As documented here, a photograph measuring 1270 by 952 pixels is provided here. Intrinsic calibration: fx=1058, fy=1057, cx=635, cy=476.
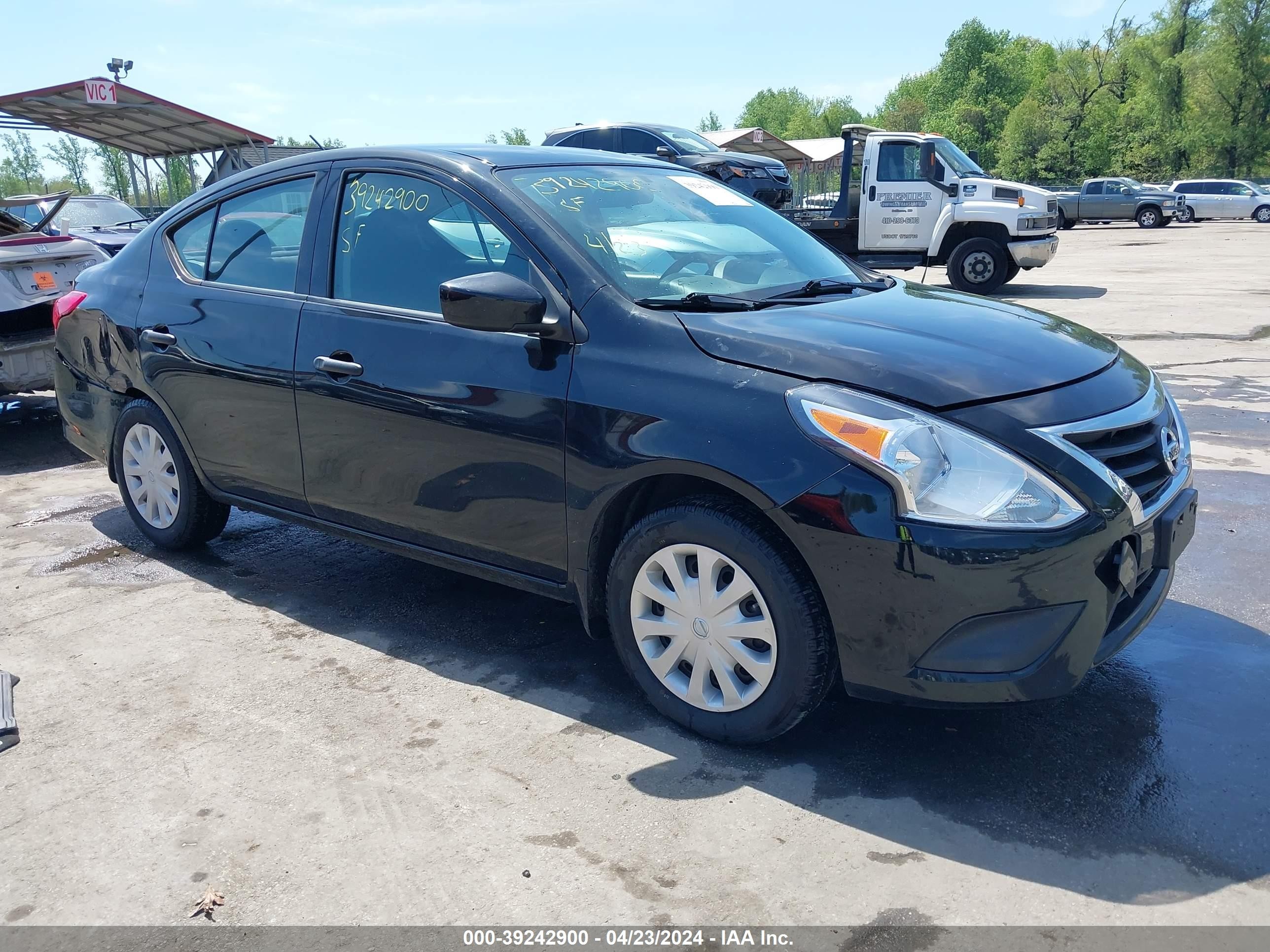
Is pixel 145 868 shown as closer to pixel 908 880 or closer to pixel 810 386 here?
pixel 908 880

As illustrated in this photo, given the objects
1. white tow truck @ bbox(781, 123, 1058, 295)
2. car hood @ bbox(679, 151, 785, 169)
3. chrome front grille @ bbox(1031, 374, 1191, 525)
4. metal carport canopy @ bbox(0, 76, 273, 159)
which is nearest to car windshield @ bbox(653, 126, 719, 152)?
car hood @ bbox(679, 151, 785, 169)

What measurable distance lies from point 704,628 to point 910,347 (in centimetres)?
98

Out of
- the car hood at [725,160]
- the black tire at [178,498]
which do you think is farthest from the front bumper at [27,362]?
the car hood at [725,160]

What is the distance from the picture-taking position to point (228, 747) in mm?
3176

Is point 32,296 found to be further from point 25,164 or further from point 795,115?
point 795,115

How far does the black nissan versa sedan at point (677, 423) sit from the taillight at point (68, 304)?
0.62 m

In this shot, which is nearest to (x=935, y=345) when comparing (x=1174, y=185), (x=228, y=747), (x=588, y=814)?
(x=588, y=814)

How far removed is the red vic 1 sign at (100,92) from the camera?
16.2 metres

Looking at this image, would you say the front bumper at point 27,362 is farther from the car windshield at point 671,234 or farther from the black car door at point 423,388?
the car windshield at point 671,234

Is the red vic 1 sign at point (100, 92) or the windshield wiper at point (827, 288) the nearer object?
the windshield wiper at point (827, 288)

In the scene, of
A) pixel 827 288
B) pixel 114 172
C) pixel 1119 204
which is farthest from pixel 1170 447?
pixel 114 172

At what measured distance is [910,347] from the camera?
2.97 metres

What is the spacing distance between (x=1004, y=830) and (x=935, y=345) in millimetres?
1314

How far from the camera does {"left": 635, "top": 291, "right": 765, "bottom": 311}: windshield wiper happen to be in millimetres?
3242
